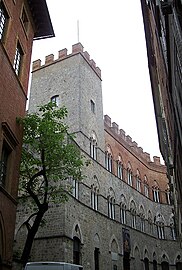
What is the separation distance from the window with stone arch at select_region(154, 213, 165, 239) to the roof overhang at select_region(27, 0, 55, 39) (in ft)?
80.7

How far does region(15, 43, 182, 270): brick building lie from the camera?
62.1 ft

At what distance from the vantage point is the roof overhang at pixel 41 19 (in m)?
13.6

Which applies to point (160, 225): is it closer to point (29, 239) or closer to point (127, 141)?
point (127, 141)

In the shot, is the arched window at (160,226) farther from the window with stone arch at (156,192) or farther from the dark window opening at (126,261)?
the dark window opening at (126,261)

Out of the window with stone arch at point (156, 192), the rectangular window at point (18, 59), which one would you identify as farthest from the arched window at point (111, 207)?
the rectangular window at point (18, 59)

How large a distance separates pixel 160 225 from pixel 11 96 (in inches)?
1070

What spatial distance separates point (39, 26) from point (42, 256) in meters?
11.5

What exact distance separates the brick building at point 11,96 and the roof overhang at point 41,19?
0.07m

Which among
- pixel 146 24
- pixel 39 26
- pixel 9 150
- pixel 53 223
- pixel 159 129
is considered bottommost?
pixel 53 223

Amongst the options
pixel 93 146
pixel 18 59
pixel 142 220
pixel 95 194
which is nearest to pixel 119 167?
pixel 93 146

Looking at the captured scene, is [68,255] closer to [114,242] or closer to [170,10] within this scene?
[114,242]

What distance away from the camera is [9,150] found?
10.8m

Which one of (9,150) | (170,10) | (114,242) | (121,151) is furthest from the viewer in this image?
(121,151)

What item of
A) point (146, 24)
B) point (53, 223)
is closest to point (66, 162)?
point (53, 223)
